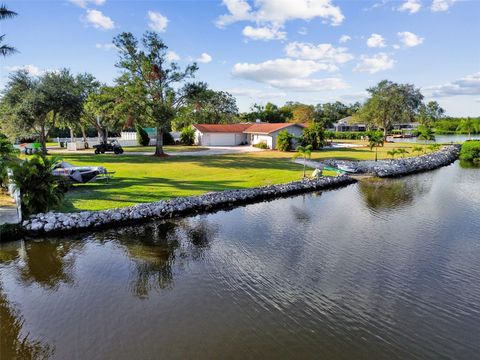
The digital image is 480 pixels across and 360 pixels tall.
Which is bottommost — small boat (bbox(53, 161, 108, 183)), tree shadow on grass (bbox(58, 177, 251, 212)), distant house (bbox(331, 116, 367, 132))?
tree shadow on grass (bbox(58, 177, 251, 212))

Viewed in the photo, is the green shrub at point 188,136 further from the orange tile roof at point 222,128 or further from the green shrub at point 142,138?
the green shrub at point 142,138

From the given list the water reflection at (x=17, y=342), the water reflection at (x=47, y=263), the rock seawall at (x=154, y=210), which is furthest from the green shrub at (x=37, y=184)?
the water reflection at (x=17, y=342)

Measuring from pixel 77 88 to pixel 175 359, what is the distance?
44837 mm

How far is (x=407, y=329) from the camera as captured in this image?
877 cm

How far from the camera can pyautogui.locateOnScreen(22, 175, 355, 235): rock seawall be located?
611 inches

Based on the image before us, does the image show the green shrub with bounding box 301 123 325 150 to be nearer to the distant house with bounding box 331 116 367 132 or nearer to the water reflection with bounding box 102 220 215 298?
the water reflection with bounding box 102 220 215 298

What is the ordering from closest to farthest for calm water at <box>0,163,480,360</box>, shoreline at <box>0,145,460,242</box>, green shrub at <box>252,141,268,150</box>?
calm water at <box>0,163,480,360</box>, shoreline at <box>0,145,460,242</box>, green shrub at <box>252,141,268,150</box>

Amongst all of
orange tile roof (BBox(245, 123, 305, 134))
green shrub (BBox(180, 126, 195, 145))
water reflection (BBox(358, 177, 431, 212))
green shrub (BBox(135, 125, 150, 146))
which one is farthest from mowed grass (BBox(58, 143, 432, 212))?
green shrub (BBox(180, 126, 195, 145))

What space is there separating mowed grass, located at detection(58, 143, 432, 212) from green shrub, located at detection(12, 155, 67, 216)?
125 cm

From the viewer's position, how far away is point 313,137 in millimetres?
49875

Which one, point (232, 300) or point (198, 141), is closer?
point (232, 300)

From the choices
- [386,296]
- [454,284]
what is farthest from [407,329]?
[454,284]

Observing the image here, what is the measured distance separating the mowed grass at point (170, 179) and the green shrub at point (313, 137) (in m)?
9.64

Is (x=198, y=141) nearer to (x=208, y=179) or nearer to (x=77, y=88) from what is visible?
(x=77, y=88)
